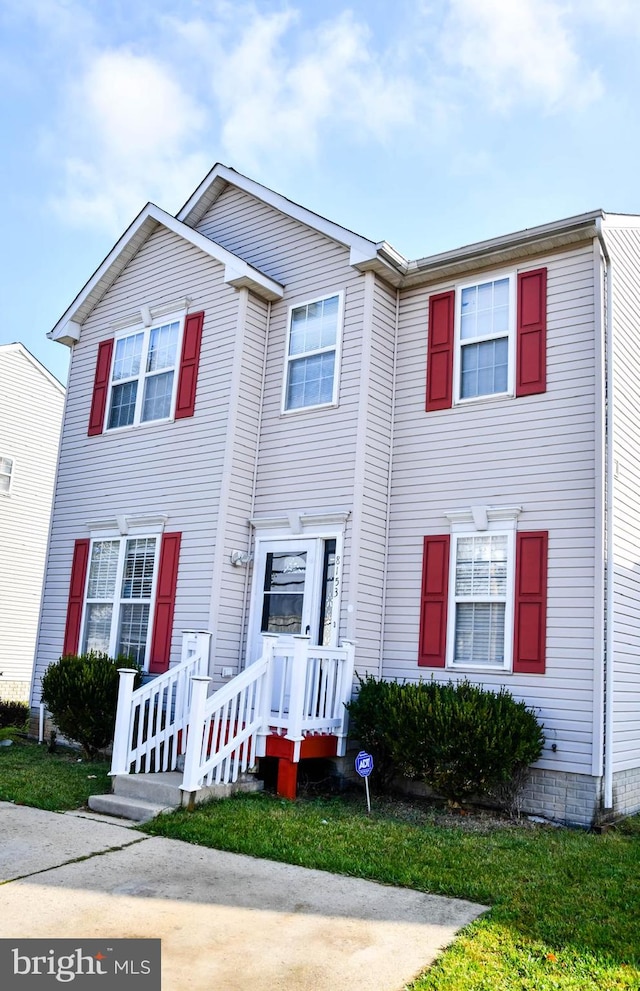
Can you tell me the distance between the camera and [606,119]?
40.2ft

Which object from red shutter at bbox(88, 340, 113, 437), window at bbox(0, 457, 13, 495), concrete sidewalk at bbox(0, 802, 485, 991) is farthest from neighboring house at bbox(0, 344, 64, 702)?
concrete sidewalk at bbox(0, 802, 485, 991)

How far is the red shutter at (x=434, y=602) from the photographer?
9.48m

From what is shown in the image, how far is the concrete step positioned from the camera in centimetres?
739

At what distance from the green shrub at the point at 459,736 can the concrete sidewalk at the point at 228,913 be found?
247 cm

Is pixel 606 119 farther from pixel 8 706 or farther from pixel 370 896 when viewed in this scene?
pixel 8 706

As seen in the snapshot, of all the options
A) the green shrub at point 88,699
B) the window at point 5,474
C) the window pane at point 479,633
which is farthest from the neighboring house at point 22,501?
the window pane at point 479,633

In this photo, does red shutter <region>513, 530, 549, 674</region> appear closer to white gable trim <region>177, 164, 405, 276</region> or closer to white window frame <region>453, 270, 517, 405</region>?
white window frame <region>453, 270, 517, 405</region>

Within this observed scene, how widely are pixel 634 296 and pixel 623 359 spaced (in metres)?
1.10

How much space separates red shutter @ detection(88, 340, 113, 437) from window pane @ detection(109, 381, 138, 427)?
0.16 metres

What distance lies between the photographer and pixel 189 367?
1152cm

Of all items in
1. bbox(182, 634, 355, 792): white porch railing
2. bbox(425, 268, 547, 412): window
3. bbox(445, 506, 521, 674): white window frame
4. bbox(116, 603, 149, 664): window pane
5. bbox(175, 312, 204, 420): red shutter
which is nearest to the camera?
bbox(182, 634, 355, 792): white porch railing

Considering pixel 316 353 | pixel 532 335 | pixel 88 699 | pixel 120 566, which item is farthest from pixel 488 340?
pixel 88 699

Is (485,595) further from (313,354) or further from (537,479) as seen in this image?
(313,354)

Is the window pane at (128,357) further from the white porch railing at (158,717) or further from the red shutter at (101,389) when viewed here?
the white porch railing at (158,717)
